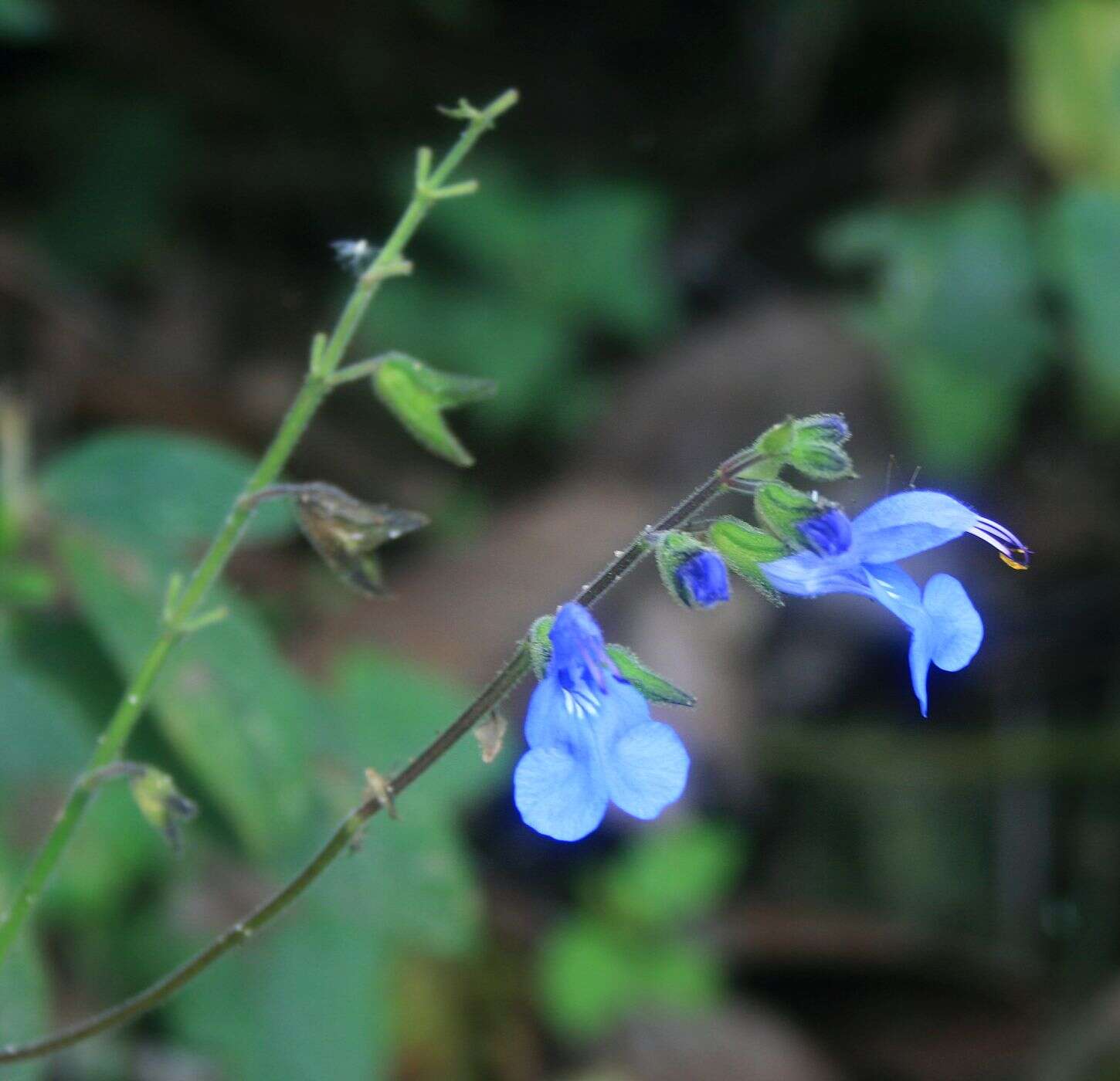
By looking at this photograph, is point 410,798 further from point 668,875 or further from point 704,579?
point 704,579

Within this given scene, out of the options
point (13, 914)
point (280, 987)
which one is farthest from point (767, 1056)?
point (13, 914)

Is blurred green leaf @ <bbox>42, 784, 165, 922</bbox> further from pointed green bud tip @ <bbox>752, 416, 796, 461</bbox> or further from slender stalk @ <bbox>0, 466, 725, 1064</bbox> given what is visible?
pointed green bud tip @ <bbox>752, 416, 796, 461</bbox>

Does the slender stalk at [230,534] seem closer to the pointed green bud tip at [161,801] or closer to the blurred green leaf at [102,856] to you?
the pointed green bud tip at [161,801]

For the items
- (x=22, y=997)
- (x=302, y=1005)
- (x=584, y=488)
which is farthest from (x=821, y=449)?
(x=584, y=488)

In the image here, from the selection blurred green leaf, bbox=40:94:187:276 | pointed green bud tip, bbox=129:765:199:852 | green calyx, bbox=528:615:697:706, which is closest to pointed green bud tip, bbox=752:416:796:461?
green calyx, bbox=528:615:697:706

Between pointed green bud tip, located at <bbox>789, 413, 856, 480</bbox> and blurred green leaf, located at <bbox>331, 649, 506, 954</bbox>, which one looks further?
blurred green leaf, located at <bbox>331, 649, 506, 954</bbox>

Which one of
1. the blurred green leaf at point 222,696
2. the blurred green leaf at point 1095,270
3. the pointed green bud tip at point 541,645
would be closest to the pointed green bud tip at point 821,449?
the pointed green bud tip at point 541,645

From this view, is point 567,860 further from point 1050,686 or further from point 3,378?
point 3,378
